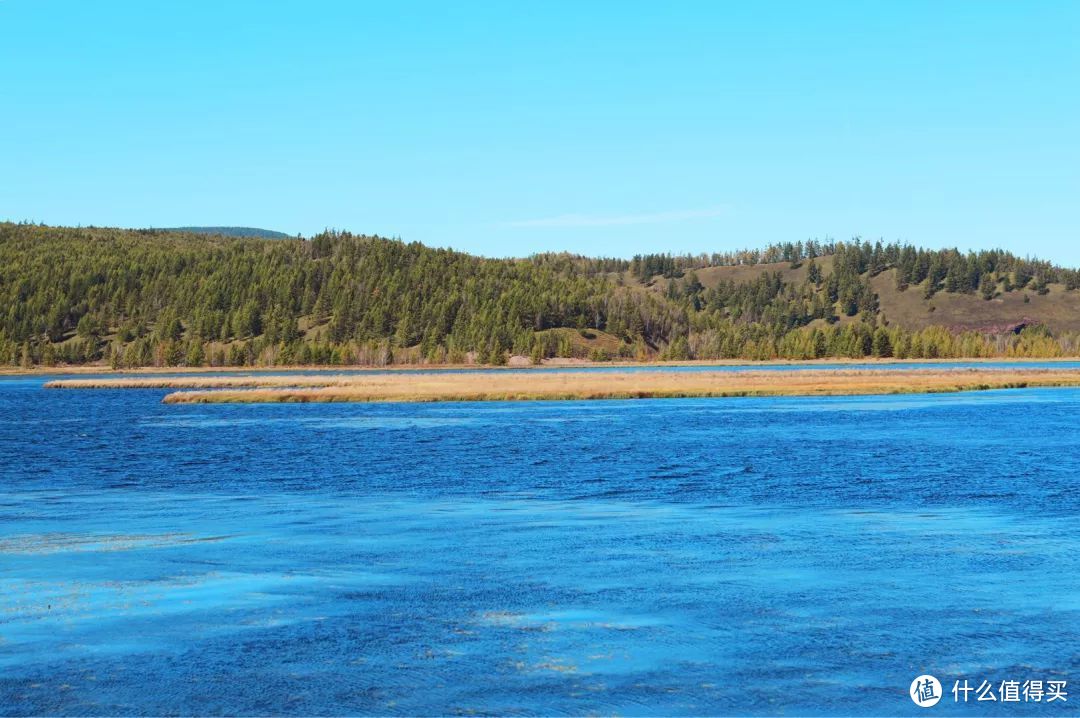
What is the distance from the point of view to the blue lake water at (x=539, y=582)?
15.8 metres

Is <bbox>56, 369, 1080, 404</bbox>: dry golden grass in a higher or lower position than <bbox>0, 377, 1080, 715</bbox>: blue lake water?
higher

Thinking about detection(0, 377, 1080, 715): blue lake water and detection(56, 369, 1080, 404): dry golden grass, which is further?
detection(56, 369, 1080, 404): dry golden grass

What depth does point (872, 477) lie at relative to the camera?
138 feet

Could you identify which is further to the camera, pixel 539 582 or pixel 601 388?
pixel 601 388

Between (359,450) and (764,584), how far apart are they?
37.6 metres

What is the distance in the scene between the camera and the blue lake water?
624 inches

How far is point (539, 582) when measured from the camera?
22766 mm

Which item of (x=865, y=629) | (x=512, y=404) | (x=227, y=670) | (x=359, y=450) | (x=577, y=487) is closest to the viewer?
(x=227, y=670)

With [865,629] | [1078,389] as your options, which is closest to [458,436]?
[865,629]

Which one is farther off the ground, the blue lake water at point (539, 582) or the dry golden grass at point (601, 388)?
the dry golden grass at point (601, 388)

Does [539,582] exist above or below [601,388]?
below

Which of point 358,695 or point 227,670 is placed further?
point 227,670

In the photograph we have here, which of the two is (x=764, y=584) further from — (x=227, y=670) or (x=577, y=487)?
(x=577, y=487)

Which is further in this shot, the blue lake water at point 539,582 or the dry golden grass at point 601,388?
the dry golden grass at point 601,388
